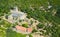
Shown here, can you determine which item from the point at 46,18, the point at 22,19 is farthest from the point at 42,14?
the point at 22,19

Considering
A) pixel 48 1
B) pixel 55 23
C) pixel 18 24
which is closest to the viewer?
pixel 18 24

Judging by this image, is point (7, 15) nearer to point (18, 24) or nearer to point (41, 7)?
point (18, 24)

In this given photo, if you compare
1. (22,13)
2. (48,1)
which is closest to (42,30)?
(22,13)

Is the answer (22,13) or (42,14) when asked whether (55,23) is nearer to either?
(42,14)

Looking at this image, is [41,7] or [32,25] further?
[41,7]

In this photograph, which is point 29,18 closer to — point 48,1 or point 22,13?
point 22,13

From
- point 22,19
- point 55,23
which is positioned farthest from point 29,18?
point 55,23

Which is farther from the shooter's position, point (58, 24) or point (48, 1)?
point (48, 1)

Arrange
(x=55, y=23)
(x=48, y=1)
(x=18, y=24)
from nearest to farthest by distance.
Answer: (x=18, y=24), (x=55, y=23), (x=48, y=1)
